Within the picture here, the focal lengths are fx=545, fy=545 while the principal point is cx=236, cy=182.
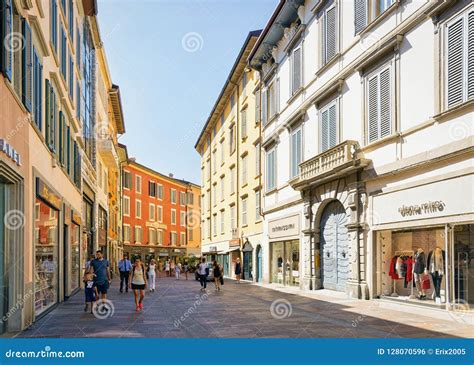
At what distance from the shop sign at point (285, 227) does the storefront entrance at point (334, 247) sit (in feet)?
7.72

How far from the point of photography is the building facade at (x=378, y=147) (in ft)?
43.5

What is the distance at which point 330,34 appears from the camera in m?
20.5

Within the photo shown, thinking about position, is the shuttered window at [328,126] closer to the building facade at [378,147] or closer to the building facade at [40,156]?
the building facade at [378,147]

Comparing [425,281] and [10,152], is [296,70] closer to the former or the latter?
[425,281]

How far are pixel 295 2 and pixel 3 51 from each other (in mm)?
15850

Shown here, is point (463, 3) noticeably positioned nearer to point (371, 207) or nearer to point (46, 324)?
point (371, 207)

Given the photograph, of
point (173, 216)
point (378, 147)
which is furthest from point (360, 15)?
point (173, 216)

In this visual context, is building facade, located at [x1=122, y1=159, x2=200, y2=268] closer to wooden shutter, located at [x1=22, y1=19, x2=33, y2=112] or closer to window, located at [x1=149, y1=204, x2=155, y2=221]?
window, located at [x1=149, y1=204, x2=155, y2=221]

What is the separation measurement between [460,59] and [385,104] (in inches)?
139

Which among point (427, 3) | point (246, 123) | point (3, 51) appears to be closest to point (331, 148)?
point (427, 3)

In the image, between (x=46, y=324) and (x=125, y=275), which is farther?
(x=125, y=275)

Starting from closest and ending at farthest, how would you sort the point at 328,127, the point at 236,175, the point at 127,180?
the point at 328,127 < the point at 236,175 < the point at 127,180

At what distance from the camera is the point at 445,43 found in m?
13.6

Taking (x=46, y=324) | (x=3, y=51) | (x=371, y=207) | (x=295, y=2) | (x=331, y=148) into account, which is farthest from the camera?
(x=295, y=2)
